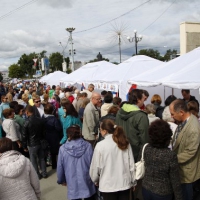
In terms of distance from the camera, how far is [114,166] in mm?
3090

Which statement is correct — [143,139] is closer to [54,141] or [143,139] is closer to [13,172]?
[13,172]

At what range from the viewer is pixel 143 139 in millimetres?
3670

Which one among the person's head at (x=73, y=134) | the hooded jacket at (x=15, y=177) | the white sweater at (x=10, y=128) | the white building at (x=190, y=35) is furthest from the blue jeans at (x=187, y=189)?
the white building at (x=190, y=35)

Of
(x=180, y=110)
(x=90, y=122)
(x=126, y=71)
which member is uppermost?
(x=126, y=71)

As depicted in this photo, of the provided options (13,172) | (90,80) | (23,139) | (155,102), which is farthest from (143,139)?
(90,80)

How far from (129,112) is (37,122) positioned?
247 centimetres

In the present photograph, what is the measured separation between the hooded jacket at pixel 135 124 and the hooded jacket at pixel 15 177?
1565 mm

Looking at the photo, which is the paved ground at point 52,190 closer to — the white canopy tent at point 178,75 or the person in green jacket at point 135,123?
the person in green jacket at point 135,123

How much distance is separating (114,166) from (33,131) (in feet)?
9.47

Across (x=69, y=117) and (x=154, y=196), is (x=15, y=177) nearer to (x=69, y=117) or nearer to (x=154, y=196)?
(x=154, y=196)

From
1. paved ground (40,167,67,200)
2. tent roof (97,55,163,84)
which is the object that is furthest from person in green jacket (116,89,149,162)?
tent roof (97,55,163,84)

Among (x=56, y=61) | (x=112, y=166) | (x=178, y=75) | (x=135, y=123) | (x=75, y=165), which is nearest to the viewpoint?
(x=112, y=166)

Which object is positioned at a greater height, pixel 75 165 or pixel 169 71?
pixel 169 71

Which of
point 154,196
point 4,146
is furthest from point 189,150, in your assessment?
point 4,146
